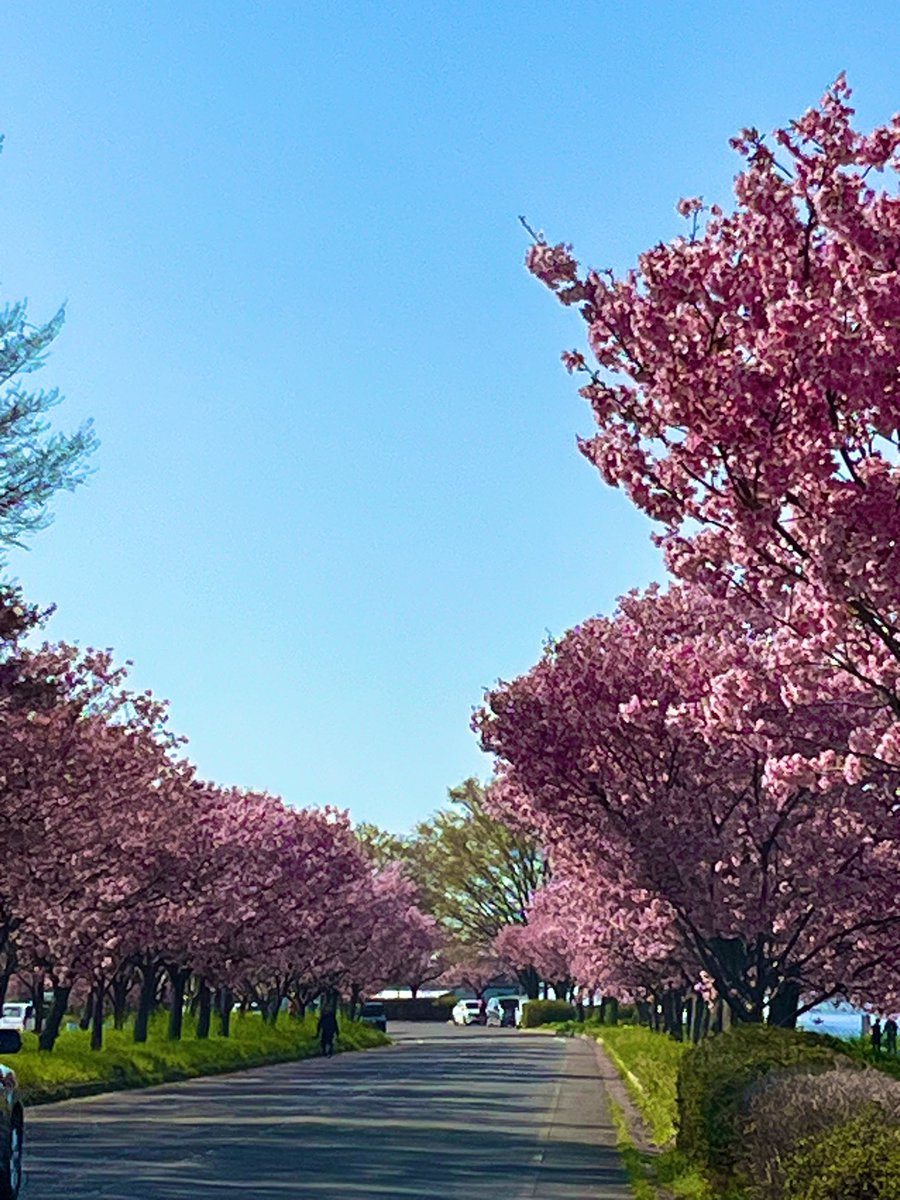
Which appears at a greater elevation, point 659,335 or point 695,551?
point 659,335

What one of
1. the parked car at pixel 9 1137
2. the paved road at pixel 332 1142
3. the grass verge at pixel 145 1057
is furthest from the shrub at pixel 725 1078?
the grass verge at pixel 145 1057

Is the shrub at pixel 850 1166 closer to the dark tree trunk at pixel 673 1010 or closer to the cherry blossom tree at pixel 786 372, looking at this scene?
the cherry blossom tree at pixel 786 372

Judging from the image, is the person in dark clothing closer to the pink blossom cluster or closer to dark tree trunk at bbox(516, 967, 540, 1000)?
the pink blossom cluster

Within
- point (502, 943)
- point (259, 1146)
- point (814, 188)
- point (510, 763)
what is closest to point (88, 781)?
point (510, 763)

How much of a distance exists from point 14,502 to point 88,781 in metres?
11.2

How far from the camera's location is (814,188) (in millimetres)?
9680

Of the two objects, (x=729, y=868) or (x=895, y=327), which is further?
(x=729, y=868)

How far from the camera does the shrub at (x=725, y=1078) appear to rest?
13.8 m

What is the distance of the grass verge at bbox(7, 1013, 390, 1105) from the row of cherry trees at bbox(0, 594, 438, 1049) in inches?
Result: 40.8

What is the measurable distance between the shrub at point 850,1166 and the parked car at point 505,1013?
96.5 metres

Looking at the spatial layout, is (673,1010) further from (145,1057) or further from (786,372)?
(786,372)

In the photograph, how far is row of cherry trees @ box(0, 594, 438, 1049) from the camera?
2916 cm

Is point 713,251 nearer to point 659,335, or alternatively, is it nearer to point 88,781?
point 659,335

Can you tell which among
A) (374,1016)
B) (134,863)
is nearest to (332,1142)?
(134,863)
